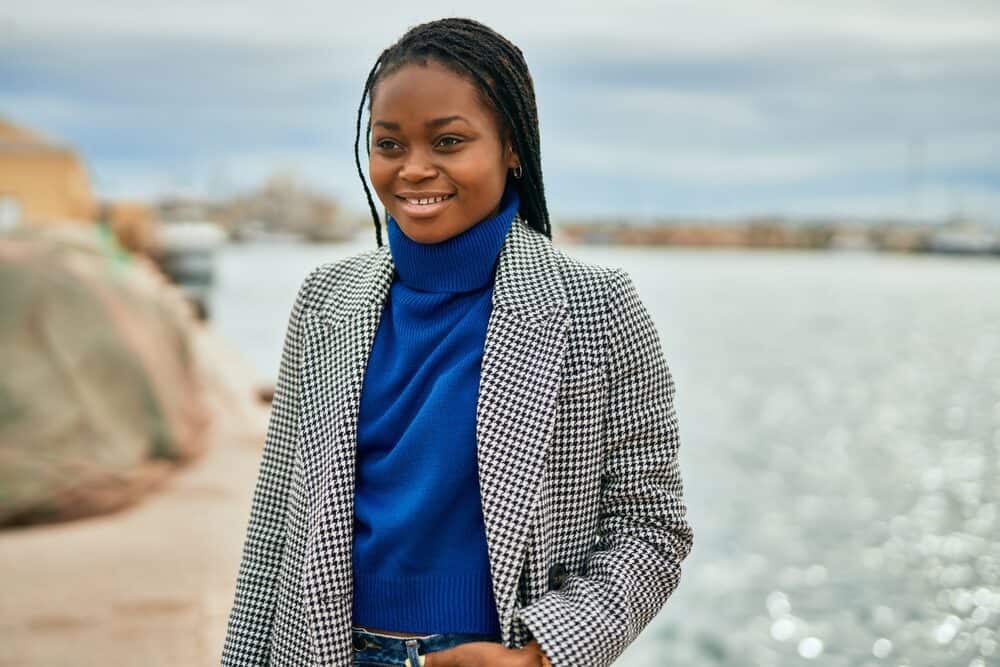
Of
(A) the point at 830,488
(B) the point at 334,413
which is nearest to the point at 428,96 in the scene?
(B) the point at 334,413

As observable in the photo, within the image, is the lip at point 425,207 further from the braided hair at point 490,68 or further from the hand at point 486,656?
the hand at point 486,656

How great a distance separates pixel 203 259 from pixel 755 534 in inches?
387

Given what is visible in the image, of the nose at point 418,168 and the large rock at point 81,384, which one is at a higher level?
the nose at point 418,168

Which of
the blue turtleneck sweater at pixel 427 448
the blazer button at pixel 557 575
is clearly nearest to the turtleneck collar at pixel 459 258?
the blue turtleneck sweater at pixel 427 448

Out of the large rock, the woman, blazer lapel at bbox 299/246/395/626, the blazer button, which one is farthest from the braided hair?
the large rock

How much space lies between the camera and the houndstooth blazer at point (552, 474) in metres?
1.66

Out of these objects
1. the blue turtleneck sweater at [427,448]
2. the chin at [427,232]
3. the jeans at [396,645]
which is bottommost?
the jeans at [396,645]

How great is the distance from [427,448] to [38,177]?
29.3 metres

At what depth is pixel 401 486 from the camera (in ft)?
5.61

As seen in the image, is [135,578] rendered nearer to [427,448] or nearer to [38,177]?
[427,448]

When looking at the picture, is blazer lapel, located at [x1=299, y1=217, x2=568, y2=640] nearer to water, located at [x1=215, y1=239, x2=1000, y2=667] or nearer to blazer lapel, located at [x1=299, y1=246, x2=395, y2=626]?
blazer lapel, located at [x1=299, y1=246, x2=395, y2=626]

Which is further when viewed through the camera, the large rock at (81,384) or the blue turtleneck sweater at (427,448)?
the large rock at (81,384)

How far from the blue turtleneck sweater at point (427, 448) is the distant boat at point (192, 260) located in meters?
15.0

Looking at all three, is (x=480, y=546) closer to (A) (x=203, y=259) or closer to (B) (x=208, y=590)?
(B) (x=208, y=590)
